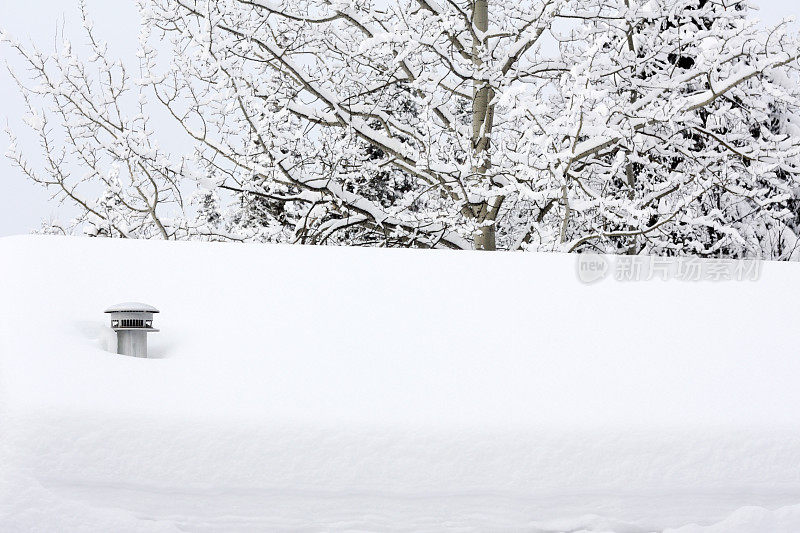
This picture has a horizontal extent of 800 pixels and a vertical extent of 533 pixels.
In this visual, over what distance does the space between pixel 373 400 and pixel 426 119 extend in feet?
12.3

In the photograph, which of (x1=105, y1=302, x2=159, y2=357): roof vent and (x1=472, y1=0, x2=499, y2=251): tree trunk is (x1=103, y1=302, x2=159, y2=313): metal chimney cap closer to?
(x1=105, y1=302, x2=159, y2=357): roof vent

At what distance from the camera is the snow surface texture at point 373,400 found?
228cm

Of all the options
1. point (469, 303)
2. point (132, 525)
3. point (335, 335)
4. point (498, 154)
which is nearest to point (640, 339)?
point (469, 303)

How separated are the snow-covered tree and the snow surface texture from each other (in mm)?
2550

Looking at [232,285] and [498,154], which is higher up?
[498,154]

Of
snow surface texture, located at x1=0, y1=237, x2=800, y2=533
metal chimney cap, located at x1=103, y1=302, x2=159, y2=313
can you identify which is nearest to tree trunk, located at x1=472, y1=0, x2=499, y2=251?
snow surface texture, located at x1=0, y1=237, x2=800, y2=533

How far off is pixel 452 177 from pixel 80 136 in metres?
3.26

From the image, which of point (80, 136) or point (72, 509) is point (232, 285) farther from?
point (80, 136)

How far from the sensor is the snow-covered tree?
243 inches

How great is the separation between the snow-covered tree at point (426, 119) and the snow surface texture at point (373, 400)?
100 inches

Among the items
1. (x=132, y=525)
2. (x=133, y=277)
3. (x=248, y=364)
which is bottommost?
(x=132, y=525)

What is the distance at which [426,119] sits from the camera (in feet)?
19.7

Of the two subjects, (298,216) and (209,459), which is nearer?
(209,459)

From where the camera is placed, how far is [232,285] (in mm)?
3189
